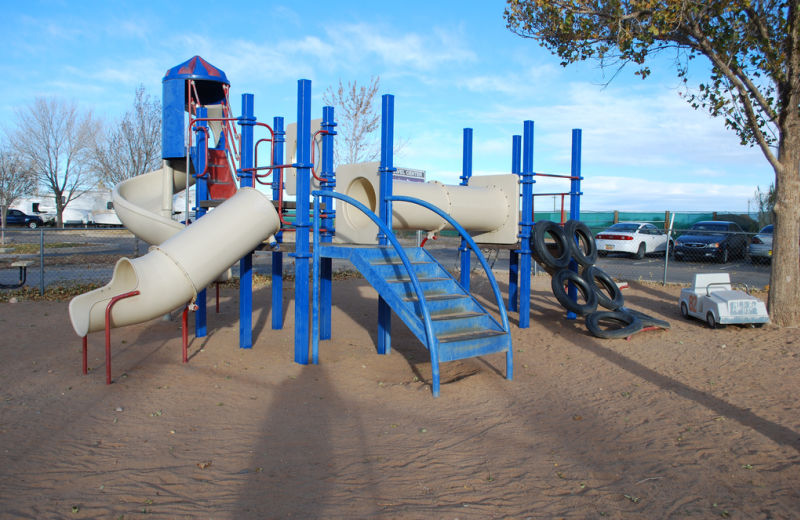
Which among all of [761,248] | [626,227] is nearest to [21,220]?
[626,227]

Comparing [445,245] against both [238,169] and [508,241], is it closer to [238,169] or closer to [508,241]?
[508,241]

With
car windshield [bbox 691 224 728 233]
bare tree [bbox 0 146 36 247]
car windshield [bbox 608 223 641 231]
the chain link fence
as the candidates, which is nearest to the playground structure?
the chain link fence

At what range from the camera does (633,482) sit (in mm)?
3486

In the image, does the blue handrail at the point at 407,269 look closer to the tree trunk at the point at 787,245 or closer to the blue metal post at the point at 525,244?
the blue metal post at the point at 525,244

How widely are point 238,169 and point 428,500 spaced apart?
5.58 meters

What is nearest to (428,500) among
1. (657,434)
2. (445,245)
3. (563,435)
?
(563,435)

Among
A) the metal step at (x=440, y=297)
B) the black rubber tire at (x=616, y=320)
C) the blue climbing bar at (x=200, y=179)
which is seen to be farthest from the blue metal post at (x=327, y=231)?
the black rubber tire at (x=616, y=320)

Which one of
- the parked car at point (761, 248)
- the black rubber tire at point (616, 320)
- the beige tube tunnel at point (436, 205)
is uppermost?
the beige tube tunnel at point (436, 205)

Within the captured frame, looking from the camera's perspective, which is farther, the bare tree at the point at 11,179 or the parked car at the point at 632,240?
the bare tree at the point at 11,179

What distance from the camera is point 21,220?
121 feet

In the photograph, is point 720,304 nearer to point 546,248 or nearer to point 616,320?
point 616,320

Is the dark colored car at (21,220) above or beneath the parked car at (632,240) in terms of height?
Result: above

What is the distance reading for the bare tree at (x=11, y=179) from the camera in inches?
1053

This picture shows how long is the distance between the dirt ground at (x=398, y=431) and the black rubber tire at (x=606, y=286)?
107 cm
